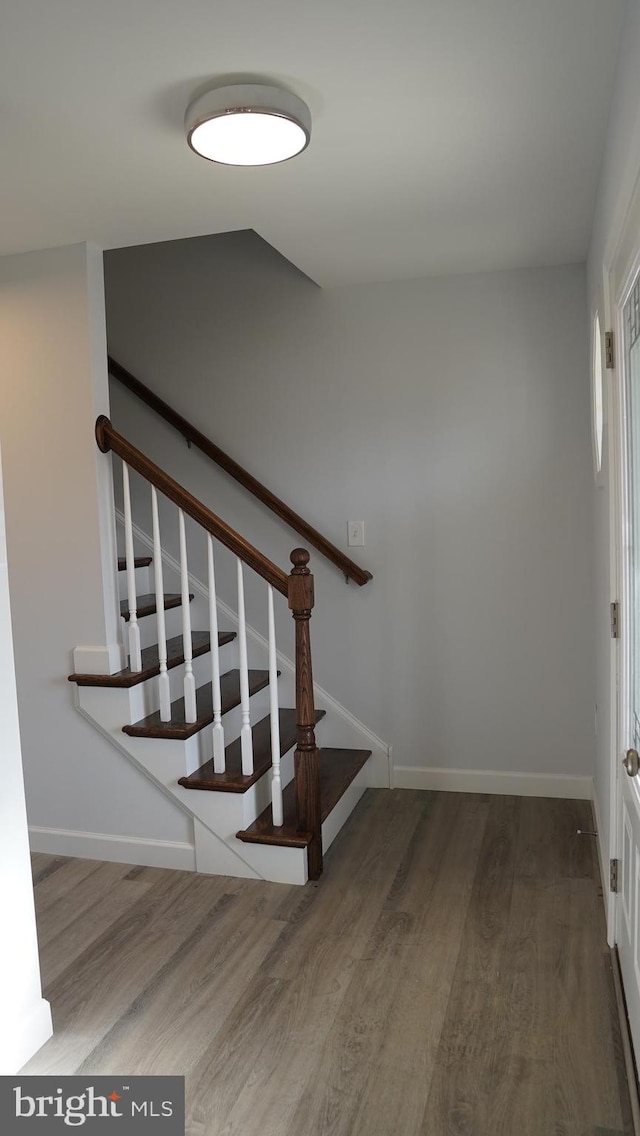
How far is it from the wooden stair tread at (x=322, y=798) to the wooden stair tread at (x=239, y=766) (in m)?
0.15

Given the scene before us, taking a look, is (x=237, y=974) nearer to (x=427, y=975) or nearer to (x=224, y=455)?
(x=427, y=975)

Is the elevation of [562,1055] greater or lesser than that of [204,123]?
lesser

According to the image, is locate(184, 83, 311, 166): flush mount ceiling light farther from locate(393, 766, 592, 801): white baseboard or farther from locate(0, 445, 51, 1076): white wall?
locate(393, 766, 592, 801): white baseboard

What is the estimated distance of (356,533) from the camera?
3740 mm

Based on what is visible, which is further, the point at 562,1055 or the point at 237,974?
the point at 237,974

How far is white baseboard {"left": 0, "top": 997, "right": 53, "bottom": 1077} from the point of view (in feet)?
6.41

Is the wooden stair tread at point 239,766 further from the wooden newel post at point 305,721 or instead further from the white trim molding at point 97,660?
the white trim molding at point 97,660

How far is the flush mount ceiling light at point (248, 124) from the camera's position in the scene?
1.87 metres

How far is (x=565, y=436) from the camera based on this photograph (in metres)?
3.44

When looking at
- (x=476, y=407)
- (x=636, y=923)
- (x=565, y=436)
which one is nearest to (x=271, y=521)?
(x=476, y=407)

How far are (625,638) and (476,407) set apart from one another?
1.63m

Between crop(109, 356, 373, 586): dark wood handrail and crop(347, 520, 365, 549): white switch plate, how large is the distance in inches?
2.8

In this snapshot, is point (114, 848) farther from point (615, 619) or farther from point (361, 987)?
point (615, 619)

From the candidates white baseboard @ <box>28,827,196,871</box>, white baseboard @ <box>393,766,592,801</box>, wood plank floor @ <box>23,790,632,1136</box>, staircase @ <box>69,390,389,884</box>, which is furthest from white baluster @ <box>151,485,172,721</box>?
white baseboard @ <box>393,766,592,801</box>
